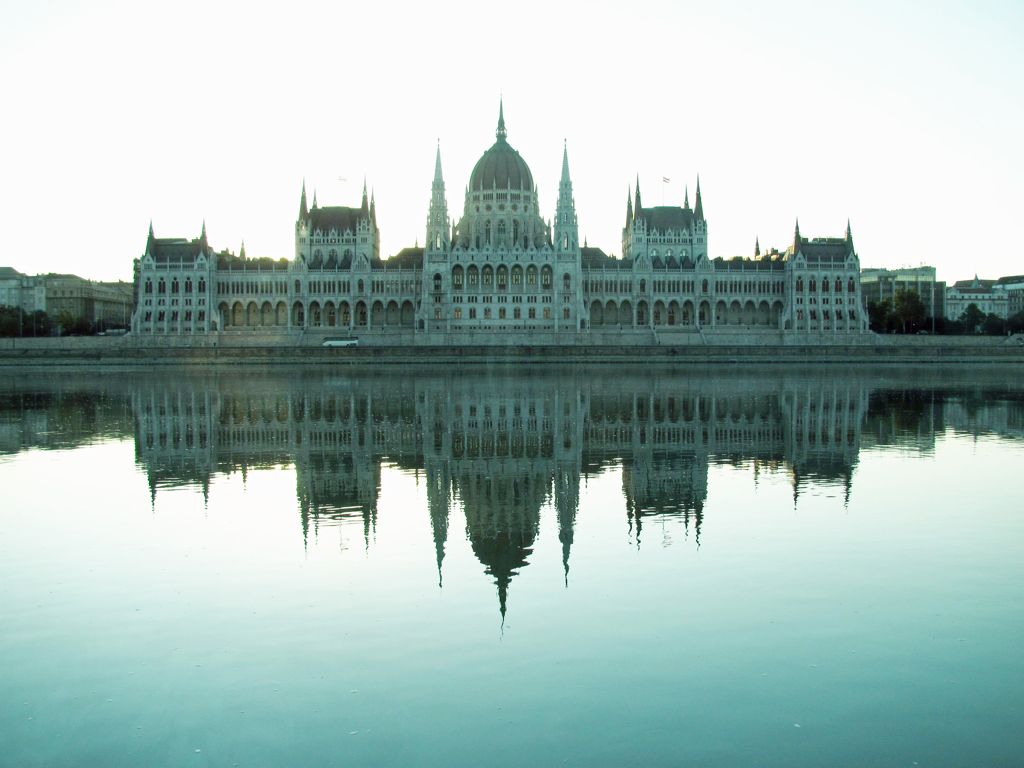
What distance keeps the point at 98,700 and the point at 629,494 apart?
1147 centimetres

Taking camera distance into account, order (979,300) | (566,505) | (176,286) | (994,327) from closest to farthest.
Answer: (566,505)
(176,286)
(994,327)
(979,300)

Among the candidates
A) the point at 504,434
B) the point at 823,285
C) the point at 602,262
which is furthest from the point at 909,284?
the point at 504,434

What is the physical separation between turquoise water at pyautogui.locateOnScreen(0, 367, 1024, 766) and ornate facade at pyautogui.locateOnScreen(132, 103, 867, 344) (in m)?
95.0

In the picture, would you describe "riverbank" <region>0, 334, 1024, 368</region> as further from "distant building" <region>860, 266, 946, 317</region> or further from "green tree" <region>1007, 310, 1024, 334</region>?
"distant building" <region>860, 266, 946, 317</region>

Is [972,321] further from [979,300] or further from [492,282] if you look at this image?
[492,282]

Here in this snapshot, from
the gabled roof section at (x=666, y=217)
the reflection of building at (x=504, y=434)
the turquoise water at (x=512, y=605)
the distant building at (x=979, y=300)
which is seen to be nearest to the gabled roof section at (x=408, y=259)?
the gabled roof section at (x=666, y=217)

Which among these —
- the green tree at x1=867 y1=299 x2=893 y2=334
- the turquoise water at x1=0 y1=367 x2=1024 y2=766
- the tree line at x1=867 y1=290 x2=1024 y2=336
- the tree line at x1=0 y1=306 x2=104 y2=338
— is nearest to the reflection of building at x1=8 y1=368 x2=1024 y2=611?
the turquoise water at x1=0 y1=367 x2=1024 y2=766

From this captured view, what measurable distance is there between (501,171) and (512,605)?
123526 millimetres

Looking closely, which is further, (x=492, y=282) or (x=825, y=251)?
(x=825, y=251)

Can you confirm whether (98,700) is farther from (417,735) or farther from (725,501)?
(725,501)

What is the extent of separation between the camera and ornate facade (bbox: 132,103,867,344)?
12056 centimetres

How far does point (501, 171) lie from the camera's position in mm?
131375

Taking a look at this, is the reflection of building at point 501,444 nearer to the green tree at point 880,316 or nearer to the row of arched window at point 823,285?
the row of arched window at point 823,285

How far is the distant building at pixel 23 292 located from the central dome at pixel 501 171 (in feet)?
266
